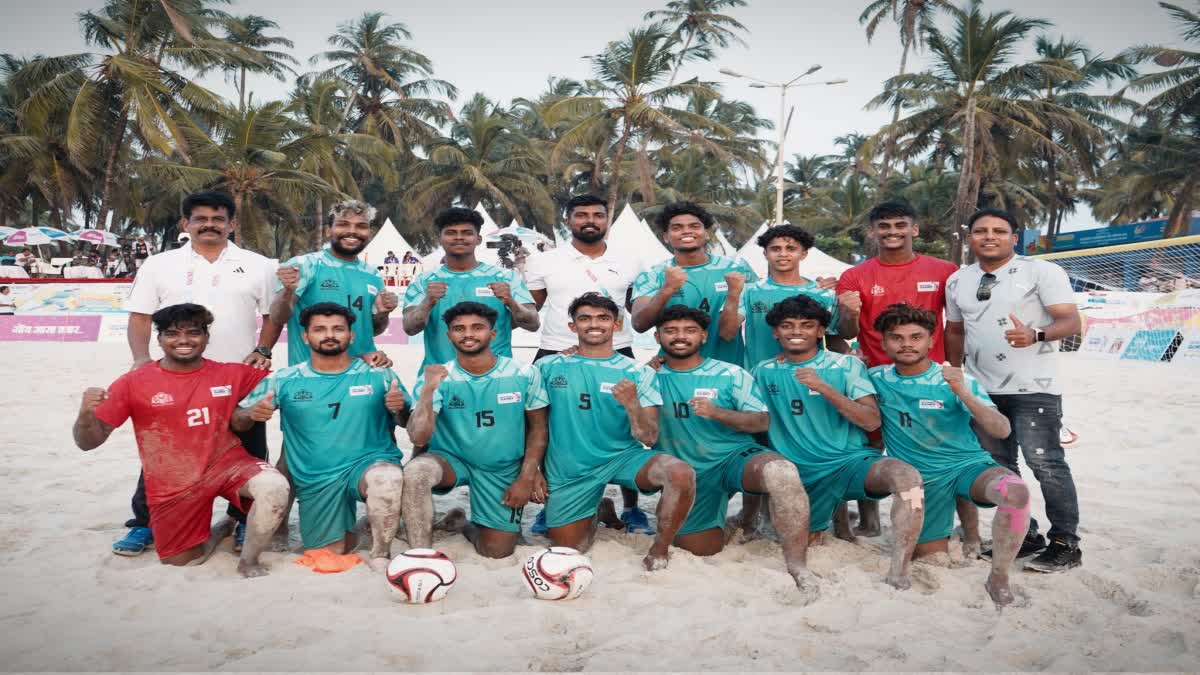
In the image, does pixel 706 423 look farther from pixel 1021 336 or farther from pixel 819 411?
pixel 1021 336

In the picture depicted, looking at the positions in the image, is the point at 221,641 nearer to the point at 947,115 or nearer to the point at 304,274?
the point at 304,274

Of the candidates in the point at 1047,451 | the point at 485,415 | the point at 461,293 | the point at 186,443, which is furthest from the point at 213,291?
the point at 1047,451

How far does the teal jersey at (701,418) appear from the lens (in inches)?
175

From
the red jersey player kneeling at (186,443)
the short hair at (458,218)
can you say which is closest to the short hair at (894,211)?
the short hair at (458,218)

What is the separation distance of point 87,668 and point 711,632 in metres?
2.50

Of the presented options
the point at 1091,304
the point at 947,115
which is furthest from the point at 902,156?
the point at 1091,304

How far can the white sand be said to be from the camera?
3.12 m

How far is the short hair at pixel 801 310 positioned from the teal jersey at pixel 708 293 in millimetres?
625

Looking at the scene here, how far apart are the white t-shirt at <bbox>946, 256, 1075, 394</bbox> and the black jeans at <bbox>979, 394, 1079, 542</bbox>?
72mm

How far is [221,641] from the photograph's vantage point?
3264mm

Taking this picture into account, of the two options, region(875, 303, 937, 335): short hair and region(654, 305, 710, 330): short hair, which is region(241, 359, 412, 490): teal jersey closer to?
region(654, 305, 710, 330): short hair

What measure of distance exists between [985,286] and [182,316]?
14.7 ft

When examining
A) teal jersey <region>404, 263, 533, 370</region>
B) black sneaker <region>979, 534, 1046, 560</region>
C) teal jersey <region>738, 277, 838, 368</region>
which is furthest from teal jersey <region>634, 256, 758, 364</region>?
black sneaker <region>979, 534, 1046, 560</region>

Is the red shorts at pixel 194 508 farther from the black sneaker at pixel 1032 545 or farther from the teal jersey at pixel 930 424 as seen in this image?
the black sneaker at pixel 1032 545
